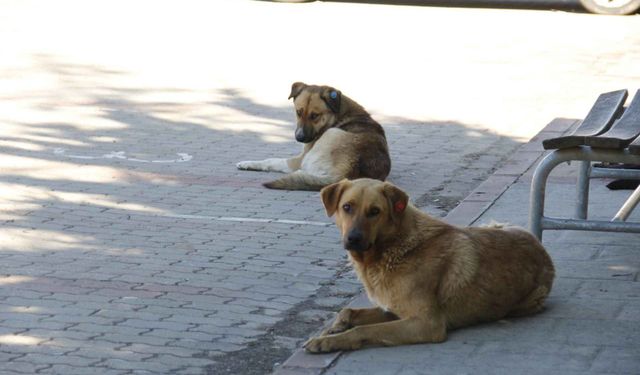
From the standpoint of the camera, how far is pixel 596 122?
26.1 feet

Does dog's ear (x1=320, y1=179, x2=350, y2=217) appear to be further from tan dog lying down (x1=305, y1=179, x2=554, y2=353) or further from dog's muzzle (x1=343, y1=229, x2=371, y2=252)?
dog's muzzle (x1=343, y1=229, x2=371, y2=252)

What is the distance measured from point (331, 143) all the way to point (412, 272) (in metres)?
3.92

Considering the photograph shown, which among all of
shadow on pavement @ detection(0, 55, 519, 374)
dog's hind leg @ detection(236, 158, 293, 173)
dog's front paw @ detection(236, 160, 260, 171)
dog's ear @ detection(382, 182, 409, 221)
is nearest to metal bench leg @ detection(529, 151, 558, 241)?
shadow on pavement @ detection(0, 55, 519, 374)

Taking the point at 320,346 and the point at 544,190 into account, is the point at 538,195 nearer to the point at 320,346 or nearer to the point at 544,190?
the point at 544,190

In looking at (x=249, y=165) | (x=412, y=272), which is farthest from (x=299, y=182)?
(x=412, y=272)

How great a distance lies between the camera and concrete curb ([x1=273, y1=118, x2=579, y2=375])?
5953 millimetres

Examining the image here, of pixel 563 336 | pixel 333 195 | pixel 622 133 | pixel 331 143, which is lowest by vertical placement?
pixel 563 336

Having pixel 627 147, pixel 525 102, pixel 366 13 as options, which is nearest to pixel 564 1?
pixel 366 13

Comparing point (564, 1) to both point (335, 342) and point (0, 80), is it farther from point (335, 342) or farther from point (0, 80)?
point (335, 342)

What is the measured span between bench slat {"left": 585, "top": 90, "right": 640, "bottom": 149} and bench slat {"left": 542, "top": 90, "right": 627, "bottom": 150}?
0.16 feet

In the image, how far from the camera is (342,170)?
996cm

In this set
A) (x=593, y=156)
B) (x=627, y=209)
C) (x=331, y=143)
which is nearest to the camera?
(x=593, y=156)

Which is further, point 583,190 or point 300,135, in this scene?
point 300,135

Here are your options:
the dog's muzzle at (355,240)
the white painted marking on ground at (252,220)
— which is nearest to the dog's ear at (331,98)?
the white painted marking on ground at (252,220)
